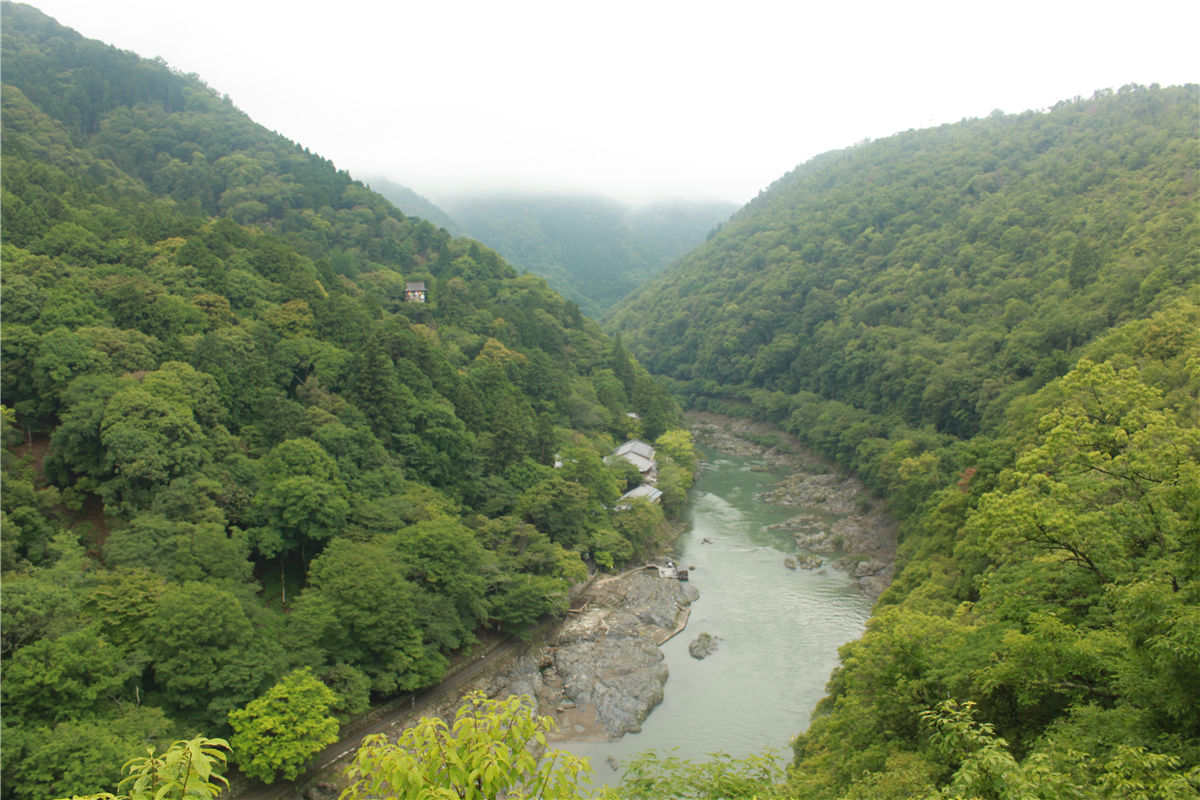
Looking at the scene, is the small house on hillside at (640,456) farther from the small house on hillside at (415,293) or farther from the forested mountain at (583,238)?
the forested mountain at (583,238)

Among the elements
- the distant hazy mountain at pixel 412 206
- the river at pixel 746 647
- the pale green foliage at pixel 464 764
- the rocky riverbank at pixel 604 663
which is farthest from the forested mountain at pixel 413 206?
the pale green foliage at pixel 464 764

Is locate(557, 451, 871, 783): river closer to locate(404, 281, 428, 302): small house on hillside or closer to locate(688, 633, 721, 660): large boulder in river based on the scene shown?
locate(688, 633, 721, 660): large boulder in river

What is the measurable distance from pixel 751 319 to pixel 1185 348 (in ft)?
165

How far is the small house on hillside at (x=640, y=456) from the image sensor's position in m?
41.9

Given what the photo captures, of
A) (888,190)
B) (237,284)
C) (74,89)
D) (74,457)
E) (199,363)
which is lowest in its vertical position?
(74,457)

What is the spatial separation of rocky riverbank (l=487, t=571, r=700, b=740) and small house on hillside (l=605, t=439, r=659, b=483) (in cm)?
1169

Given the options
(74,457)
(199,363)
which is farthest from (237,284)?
(74,457)

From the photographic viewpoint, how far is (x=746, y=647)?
26125mm

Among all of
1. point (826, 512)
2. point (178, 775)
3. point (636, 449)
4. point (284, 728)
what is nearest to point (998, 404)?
point (826, 512)

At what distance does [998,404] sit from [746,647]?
19.7 meters

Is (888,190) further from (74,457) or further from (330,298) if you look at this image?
(74,457)

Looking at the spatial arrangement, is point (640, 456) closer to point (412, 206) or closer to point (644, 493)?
point (644, 493)

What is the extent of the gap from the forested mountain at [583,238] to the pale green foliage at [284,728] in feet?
320

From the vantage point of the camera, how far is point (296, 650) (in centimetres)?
1964
